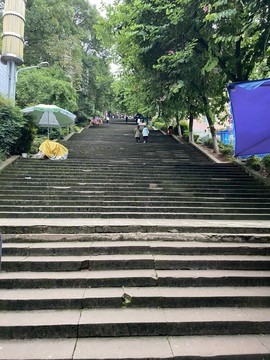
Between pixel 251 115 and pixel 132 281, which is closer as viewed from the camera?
pixel 132 281

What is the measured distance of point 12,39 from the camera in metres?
14.9

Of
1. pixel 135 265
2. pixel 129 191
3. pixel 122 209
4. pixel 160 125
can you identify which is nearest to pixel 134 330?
pixel 135 265

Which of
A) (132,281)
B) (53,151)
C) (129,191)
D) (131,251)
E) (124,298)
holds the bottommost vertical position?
(124,298)

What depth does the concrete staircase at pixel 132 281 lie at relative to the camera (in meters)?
2.98

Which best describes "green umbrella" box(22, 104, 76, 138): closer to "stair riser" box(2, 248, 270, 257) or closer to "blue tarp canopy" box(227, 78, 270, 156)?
"blue tarp canopy" box(227, 78, 270, 156)

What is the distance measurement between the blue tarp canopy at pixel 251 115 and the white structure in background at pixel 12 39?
12517 mm

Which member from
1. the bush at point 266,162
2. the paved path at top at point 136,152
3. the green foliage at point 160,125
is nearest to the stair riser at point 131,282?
the bush at point 266,162

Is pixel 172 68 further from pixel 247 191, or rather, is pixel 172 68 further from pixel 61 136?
pixel 61 136

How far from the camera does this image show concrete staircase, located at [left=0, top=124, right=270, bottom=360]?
2.98m

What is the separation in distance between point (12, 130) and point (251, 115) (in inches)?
329

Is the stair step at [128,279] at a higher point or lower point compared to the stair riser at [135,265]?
lower

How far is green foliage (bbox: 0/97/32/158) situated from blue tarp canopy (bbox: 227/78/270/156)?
26.0 ft

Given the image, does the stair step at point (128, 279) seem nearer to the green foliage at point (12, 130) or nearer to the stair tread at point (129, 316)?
the stair tread at point (129, 316)

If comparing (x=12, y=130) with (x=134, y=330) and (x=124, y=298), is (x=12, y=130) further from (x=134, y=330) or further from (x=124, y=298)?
(x=134, y=330)
